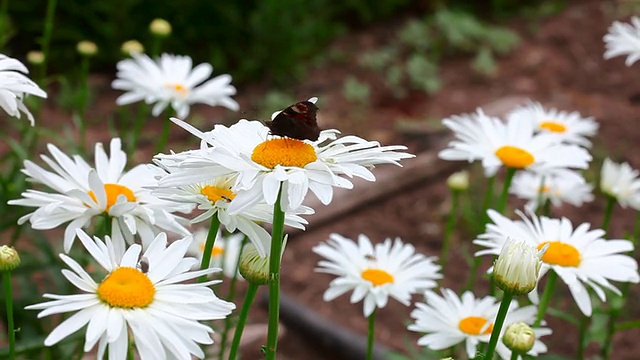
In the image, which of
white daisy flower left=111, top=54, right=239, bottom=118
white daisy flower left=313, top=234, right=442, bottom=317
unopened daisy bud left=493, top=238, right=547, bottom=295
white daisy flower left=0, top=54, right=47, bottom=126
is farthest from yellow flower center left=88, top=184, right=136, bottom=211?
white daisy flower left=111, top=54, right=239, bottom=118

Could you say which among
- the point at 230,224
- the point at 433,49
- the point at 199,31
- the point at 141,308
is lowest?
the point at 141,308

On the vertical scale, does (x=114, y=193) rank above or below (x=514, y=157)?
below

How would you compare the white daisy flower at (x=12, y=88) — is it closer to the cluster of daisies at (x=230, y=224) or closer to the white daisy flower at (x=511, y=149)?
the cluster of daisies at (x=230, y=224)

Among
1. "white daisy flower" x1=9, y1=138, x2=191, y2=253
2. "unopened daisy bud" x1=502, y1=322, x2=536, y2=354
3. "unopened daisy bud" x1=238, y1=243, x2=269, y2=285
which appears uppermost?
"white daisy flower" x1=9, y1=138, x2=191, y2=253

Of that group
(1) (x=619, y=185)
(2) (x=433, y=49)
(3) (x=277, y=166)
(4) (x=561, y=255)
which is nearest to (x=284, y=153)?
(3) (x=277, y=166)

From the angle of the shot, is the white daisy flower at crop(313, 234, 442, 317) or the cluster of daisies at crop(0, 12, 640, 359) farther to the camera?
the white daisy flower at crop(313, 234, 442, 317)

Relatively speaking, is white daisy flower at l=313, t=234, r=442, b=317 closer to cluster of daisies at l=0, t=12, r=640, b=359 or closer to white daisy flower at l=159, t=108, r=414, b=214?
cluster of daisies at l=0, t=12, r=640, b=359

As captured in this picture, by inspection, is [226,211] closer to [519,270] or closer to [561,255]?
[519,270]
